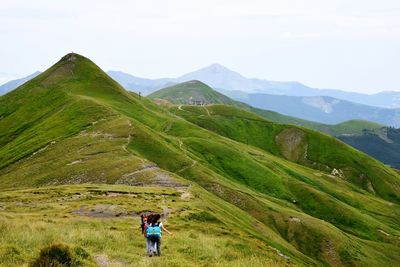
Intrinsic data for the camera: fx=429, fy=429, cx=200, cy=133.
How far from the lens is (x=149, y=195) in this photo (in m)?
64.8

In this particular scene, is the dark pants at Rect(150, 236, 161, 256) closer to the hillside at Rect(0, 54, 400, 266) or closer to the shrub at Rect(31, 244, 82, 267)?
the hillside at Rect(0, 54, 400, 266)

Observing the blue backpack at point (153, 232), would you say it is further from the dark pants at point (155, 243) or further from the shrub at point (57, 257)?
the shrub at point (57, 257)

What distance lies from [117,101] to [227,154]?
54461 mm

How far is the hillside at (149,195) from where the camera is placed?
33031 mm

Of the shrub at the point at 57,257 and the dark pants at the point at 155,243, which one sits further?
the dark pants at the point at 155,243

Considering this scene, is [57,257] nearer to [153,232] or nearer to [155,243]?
[153,232]

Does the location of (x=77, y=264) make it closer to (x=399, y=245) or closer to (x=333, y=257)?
(x=333, y=257)

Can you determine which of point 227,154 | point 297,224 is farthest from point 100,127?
point 297,224

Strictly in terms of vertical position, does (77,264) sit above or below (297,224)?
above

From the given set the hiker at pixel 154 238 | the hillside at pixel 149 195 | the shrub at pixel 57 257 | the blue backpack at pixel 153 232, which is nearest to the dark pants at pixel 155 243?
the hiker at pixel 154 238

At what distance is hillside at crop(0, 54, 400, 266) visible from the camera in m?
33.0

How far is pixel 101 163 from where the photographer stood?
91.0 metres

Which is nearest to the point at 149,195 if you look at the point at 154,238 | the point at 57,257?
the point at 154,238

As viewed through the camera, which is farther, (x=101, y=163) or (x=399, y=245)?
(x=399, y=245)
